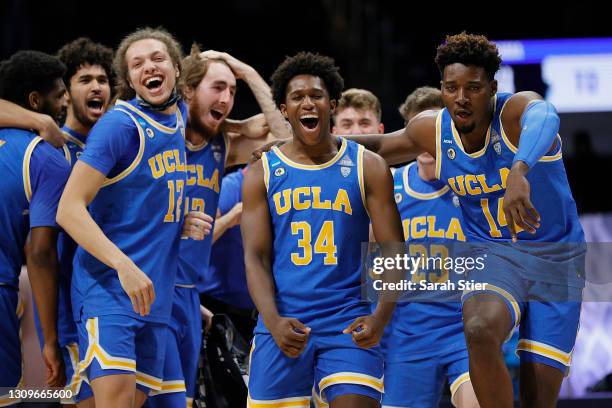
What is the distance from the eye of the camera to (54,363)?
4691 mm

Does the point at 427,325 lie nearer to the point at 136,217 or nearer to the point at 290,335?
the point at 290,335

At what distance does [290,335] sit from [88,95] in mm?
2137

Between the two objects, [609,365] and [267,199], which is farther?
[609,365]

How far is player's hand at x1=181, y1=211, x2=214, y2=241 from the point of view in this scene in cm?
486

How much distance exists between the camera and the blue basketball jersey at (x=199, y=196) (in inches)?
214

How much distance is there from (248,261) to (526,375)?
4.57 ft

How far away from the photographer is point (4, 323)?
472cm

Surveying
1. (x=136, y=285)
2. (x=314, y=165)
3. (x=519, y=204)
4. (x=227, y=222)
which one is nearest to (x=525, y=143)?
(x=519, y=204)


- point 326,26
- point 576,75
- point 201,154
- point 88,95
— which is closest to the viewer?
point 88,95

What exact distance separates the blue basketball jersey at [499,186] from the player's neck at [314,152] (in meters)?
0.59

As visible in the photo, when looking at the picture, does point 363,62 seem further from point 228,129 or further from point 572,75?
point 228,129

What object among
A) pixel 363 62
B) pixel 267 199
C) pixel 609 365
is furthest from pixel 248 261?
pixel 363 62

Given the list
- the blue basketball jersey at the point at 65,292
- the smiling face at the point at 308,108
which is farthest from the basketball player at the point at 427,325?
the blue basketball jersey at the point at 65,292

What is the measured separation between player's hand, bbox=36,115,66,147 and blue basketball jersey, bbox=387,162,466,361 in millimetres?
1959
